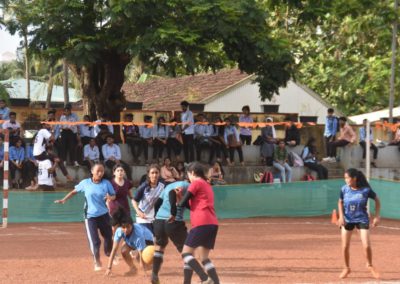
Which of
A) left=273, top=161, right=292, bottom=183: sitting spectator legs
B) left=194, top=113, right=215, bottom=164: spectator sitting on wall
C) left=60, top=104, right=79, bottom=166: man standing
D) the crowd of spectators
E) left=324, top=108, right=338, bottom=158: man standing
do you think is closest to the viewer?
the crowd of spectators

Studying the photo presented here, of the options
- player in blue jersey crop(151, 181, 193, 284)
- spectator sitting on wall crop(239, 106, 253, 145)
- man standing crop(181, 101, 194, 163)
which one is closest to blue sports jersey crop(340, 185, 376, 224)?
player in blue jersey crop(151, 181, 193, 284)

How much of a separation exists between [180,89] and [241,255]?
3057cm

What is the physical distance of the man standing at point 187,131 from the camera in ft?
80.2

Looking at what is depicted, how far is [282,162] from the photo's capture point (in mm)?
25562

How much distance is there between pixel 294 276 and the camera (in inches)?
481

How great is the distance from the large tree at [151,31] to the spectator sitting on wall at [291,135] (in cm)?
249

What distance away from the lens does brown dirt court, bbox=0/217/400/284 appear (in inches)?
474

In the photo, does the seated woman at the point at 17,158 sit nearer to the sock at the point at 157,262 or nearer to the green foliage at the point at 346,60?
the sock at the point at 157,262

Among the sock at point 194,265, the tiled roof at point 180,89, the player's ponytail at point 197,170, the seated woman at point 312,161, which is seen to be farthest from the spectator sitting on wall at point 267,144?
the sock at point 194,265

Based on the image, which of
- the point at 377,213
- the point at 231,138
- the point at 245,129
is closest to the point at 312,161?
the point at 245,129

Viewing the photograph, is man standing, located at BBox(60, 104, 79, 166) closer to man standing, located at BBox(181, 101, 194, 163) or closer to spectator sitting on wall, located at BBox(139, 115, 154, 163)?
spectator sitting on wall, located at BBox(139, 115, 154, 163)

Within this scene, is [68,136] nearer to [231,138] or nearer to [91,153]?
[91,153]

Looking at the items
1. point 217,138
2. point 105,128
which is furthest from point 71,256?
point 217,138

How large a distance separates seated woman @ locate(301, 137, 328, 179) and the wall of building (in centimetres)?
1518
